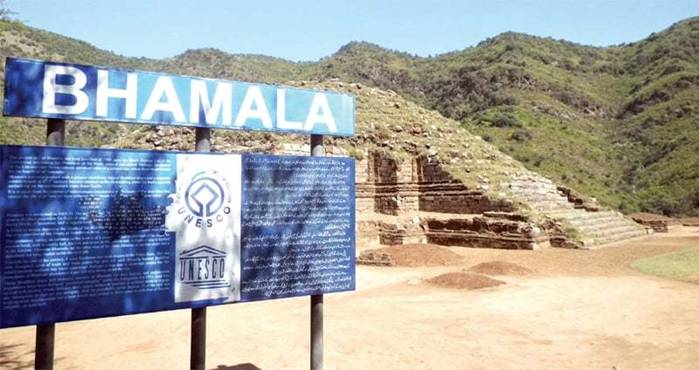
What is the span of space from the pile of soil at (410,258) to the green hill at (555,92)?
23055 millimetres

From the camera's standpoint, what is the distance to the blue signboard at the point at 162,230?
147 inches

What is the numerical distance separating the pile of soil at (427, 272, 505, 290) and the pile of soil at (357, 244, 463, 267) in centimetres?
326

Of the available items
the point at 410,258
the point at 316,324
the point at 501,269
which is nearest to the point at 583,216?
the point at 410,258

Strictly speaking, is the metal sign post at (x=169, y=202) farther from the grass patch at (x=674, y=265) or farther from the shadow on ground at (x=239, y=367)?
the grass patch at (x=674, y=265)

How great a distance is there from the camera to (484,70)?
62156 mm

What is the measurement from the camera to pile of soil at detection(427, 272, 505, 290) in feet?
35.9

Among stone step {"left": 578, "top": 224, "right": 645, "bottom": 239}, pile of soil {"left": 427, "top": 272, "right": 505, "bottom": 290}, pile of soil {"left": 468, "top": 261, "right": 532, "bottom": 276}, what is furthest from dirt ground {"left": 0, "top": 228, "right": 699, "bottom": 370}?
stone step {"left": 578, "top": 224, "right": 645, "bottom": 239}

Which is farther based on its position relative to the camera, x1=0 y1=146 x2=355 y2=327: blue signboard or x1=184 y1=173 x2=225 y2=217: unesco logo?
x1=184 y1=173 x2=225 y2=217: unesco logo

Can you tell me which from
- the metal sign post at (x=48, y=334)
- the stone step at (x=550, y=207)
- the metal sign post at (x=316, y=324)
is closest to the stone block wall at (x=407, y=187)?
the stone step at (x=550, y=207)

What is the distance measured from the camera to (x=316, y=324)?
17.6 ft

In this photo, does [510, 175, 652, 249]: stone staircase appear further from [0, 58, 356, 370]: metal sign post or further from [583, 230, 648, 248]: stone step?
[0, 58, 356, 370]: metal sign post

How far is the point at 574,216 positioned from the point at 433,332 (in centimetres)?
1553

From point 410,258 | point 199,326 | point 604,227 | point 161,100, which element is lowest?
point 410,258

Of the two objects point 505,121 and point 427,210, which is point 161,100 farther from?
point 505,121
